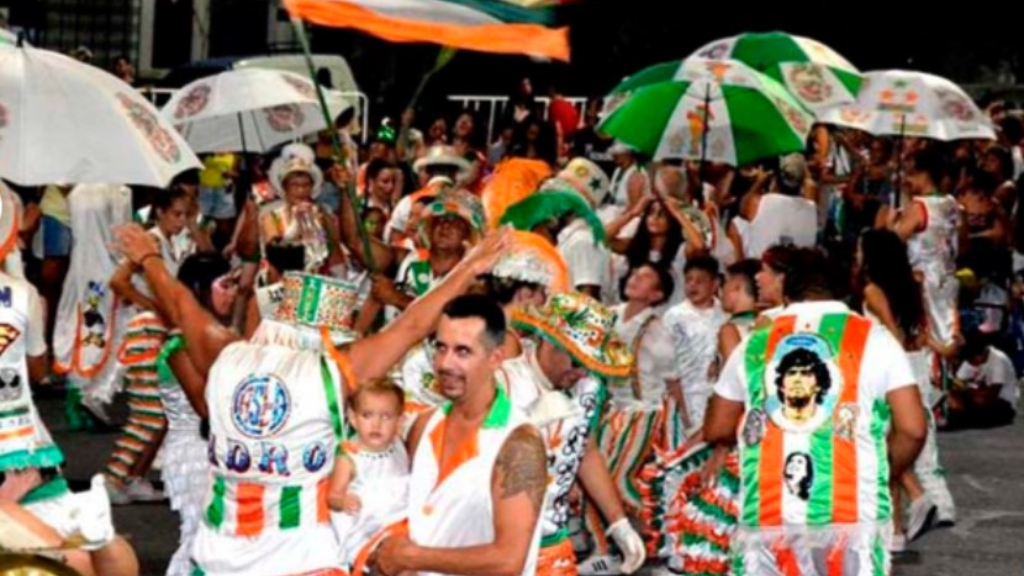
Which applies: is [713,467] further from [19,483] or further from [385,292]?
[19,483]

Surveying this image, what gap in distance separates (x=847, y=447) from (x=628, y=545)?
129cm

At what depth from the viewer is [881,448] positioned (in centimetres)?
948

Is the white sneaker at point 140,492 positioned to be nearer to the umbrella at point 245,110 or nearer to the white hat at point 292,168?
the white hat at point 292,168

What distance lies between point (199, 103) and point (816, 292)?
9.58 metres

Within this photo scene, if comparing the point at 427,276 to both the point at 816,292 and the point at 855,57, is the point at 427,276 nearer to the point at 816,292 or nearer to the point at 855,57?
the point at 816,292

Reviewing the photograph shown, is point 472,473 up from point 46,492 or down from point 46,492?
up

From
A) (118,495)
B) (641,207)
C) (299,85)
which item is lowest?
(118,495)

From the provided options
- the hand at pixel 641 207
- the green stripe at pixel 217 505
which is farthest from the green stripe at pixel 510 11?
the hand at pixel 641 207

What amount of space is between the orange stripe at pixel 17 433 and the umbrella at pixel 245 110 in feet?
31.4

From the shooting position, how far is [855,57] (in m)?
33.4

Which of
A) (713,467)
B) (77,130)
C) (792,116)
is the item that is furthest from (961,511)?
(77,130)

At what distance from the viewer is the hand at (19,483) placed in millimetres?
8102

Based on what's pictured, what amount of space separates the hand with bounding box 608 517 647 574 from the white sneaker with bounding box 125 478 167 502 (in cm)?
598

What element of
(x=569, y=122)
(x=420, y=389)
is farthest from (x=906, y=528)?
(x=569, y=122)
